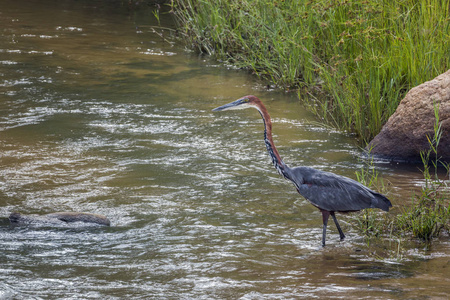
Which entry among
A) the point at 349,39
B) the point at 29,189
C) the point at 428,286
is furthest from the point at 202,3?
the point at 428,286

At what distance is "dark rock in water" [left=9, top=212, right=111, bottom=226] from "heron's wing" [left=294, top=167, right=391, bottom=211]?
1809mm

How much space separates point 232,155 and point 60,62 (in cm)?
555

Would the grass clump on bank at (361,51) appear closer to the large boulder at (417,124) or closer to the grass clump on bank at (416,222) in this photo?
the large boulder at (417,124)

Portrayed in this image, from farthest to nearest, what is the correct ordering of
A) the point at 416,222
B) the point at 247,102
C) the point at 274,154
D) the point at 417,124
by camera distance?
the point at 417,124
the point at 247,102
the point at 274,154
the point at 416,222

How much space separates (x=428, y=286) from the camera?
4.13m

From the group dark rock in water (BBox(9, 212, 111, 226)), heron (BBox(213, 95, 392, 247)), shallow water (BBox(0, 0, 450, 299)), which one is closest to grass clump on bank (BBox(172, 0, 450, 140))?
shallow water (BBox(0, 0, 450, 299))

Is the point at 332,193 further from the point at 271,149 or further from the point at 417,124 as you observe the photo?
the point at 417,124

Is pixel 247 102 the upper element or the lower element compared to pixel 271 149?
upper

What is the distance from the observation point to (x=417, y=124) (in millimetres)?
6957

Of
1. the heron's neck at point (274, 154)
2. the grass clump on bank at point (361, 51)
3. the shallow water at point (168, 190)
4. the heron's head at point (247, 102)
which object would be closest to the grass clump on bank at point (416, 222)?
the shallow water at point (168, 190)

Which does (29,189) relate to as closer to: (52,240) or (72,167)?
(72,167)

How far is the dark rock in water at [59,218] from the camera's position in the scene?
535 cm

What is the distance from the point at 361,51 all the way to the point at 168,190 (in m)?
3.22

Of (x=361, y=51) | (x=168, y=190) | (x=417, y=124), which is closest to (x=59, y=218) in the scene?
(x=168, y=190)
